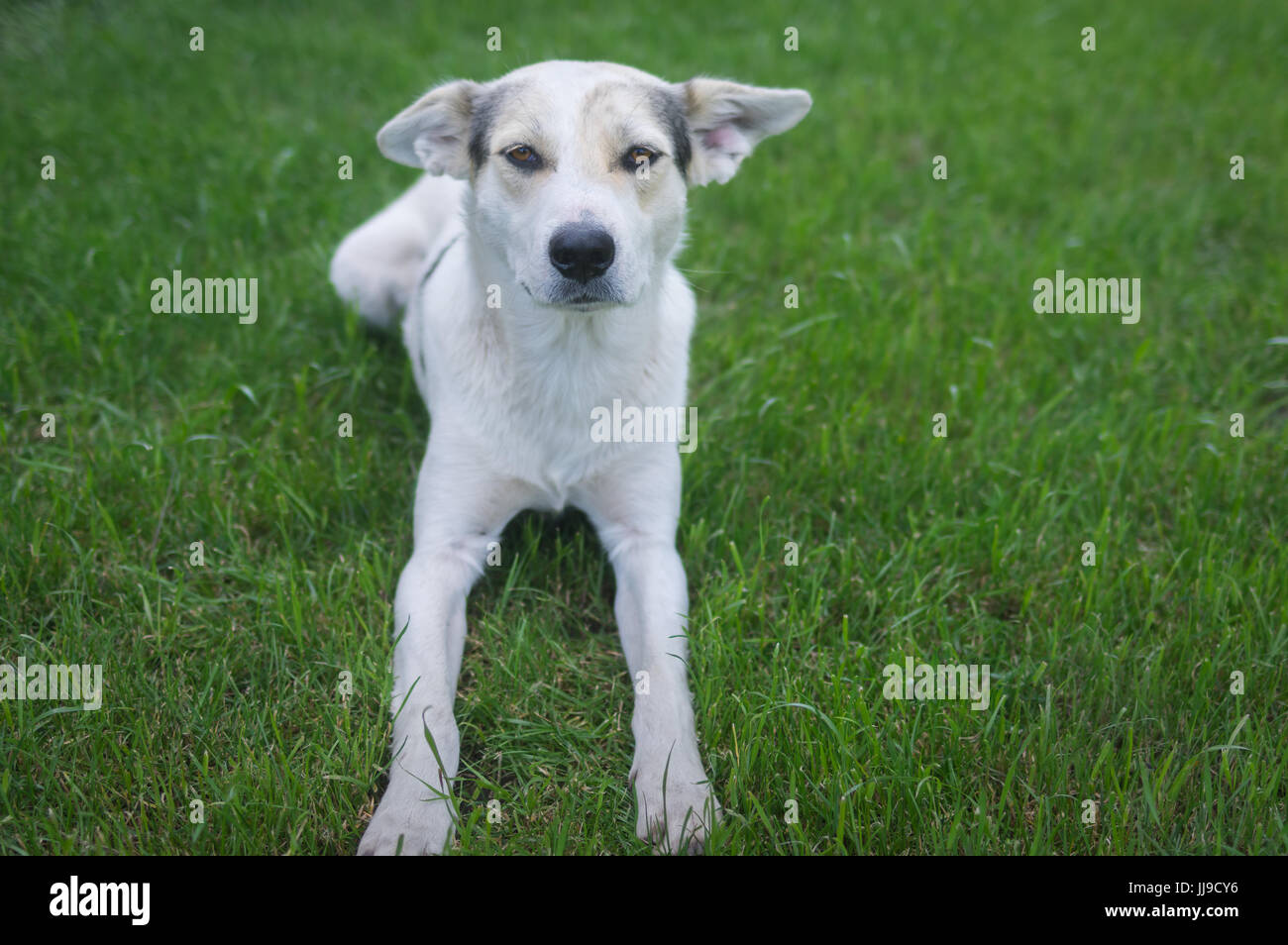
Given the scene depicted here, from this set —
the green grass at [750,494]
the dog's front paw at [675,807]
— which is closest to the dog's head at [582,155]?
the green grass at [750,494]

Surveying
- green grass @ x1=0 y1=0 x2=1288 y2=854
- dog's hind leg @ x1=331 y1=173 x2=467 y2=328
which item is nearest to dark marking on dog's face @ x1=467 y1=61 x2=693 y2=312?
green grass @ x1=0 y1=0 x2=1288 y2=854

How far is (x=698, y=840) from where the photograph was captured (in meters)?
2.58

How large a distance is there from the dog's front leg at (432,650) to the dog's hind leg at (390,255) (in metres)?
1.48

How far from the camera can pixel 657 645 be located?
10.1ft

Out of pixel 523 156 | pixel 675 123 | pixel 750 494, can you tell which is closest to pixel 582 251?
pixel 523 156

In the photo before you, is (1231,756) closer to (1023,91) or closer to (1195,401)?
(1195,401)

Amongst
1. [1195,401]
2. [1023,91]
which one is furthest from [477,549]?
[1023,91]

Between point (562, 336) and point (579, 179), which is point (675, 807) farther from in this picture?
point (579, 179)

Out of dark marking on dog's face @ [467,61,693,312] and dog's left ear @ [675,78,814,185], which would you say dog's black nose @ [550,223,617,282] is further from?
dog's left ear @ [675,78,814,185]

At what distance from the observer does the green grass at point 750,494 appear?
2.72 m

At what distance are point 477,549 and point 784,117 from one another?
1.91m

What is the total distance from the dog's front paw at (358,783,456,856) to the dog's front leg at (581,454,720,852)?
522mm

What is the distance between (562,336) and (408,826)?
5.49 ft

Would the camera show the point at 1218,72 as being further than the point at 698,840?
Yes
